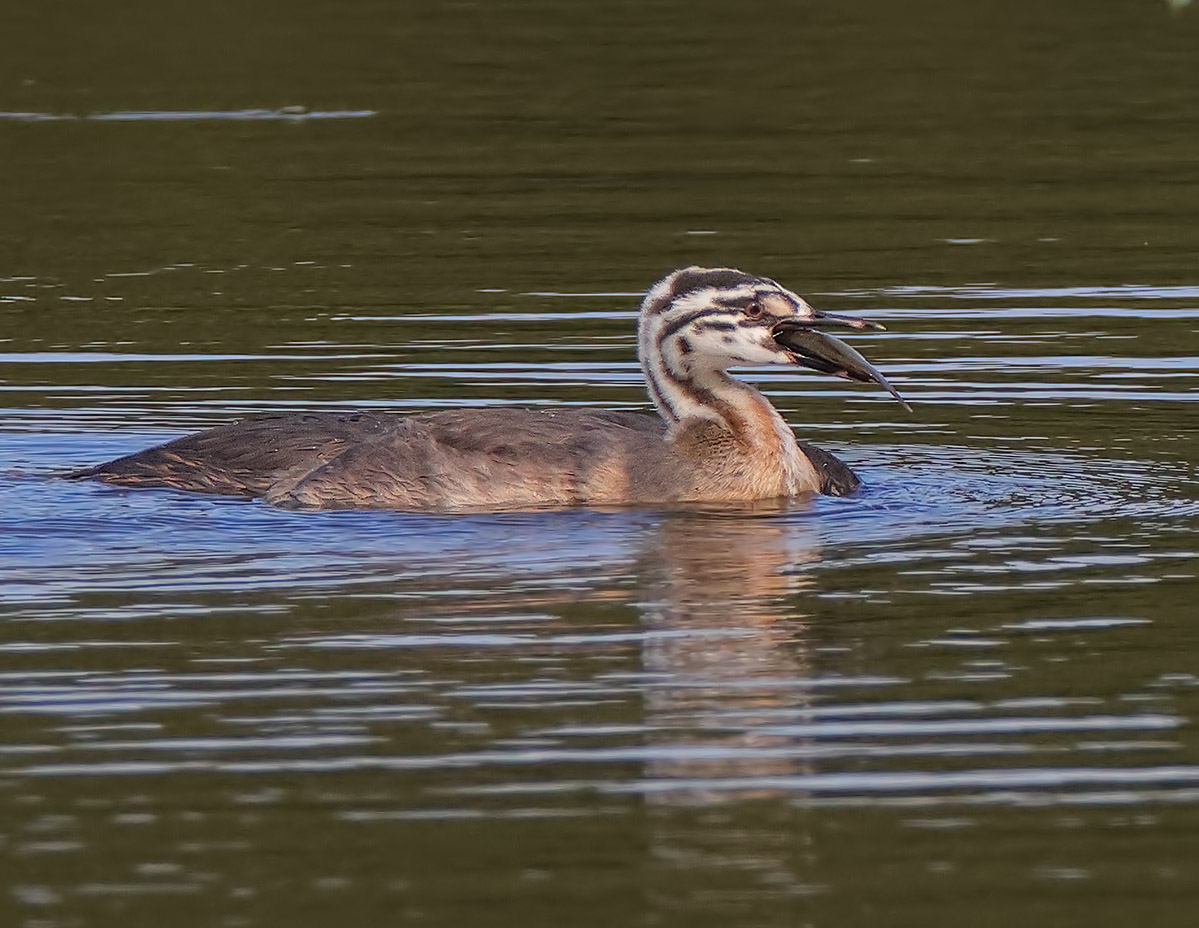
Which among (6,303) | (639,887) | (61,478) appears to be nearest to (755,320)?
(61,478)

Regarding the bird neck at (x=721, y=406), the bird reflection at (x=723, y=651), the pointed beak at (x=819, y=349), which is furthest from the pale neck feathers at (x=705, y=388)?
the bird reflection at (x=723, y=651)

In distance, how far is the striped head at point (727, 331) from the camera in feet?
44.2

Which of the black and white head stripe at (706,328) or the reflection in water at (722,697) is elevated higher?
the black and white head stripe at (706,328)

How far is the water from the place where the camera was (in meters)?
8.08

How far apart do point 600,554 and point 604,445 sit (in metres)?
1.26

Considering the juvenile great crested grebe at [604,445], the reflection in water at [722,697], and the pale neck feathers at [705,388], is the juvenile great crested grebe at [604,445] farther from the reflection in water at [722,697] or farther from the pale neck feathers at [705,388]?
the reflection in water at [722,697]

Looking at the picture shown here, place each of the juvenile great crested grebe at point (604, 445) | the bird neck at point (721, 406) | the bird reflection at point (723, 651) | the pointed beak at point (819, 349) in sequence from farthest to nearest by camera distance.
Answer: the bird neck at point (721, 406) → the pointed beak at point (819, 349) → the juvenile great crested grebe at point (604, 445) → the bird reflection at point (723, 651)

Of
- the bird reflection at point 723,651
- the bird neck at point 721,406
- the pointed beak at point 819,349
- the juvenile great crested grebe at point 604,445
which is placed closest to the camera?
the bird reflection at point 723,651

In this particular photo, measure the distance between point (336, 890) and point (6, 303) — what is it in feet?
41.2

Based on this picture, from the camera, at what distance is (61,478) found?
555 inches

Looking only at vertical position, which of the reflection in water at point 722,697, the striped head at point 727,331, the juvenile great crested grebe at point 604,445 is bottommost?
the reflection in water at point 722,697

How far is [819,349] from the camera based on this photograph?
13734 millimetres

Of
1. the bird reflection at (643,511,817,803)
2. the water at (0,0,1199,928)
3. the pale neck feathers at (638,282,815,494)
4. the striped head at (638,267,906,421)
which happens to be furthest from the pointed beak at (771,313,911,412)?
the bird reflection at (643,511,817,803)

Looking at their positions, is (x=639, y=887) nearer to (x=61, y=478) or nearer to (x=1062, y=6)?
(x=61, y=478)
